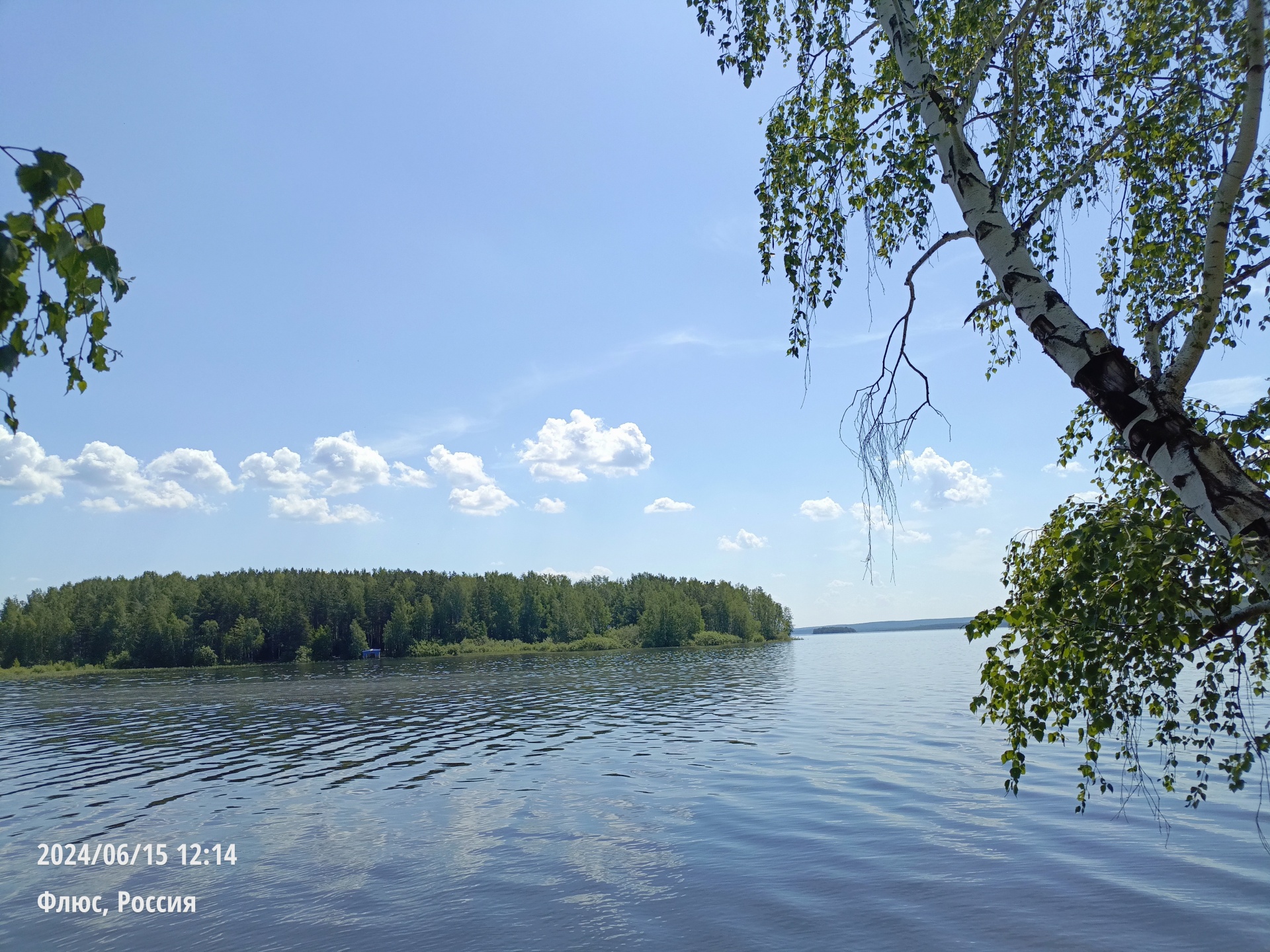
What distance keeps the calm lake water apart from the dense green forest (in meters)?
114

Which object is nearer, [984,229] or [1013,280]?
[1013,280]

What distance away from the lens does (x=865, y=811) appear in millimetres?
17672

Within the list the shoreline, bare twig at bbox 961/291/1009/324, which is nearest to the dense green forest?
the shoreline

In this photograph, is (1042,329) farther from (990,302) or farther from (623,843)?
(623,843)

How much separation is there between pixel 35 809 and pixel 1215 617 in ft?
90.2

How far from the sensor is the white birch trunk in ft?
14.3

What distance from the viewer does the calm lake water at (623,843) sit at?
1146cm

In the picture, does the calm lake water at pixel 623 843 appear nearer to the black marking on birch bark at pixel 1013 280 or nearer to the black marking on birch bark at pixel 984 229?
the black marking on birch bark at pixel 1013 280

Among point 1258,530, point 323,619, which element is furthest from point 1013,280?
point 323,619

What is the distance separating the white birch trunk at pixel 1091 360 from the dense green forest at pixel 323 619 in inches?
5892

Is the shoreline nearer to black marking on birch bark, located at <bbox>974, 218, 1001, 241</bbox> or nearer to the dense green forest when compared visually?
the dense green forest

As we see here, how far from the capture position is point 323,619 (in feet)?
500

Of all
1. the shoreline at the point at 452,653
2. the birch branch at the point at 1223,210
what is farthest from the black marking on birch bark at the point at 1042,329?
the shoreline at the point at 452,653

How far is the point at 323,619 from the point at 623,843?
496 ft
